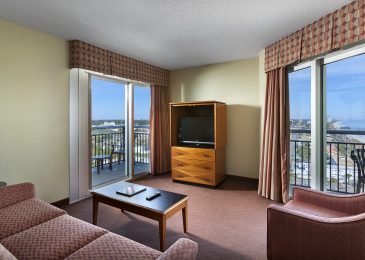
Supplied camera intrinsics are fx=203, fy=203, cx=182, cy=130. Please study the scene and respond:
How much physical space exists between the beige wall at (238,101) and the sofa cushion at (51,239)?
3.05 meters

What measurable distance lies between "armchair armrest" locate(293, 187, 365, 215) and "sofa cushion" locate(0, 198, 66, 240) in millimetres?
2264

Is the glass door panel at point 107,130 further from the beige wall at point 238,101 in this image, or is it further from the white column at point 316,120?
the white column at point 316,120

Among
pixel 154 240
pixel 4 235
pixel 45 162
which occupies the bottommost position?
pixel 154 240

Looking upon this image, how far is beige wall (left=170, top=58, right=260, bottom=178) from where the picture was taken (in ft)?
12.5

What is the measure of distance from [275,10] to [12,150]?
3.36 metres

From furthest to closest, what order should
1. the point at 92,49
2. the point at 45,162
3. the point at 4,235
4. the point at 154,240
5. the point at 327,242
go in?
the point at 92,49 → the point at 45,162 → the point at 154,240 → the point at 4,235 → the point at 327,242

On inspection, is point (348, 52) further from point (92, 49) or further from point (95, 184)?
point (95, 184)

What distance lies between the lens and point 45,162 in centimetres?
272

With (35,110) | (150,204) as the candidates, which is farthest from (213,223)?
(35,110)

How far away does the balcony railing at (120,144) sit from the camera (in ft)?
14.8

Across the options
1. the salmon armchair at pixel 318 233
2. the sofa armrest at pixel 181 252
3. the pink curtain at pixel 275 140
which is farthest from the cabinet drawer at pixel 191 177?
the sofa armrest at pixel 181 252

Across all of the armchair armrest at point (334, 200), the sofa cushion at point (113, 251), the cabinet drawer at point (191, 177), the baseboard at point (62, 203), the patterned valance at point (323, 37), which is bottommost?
the baseboard at point (62, 203)

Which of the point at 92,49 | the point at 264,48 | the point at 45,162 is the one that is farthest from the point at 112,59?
the point at 264,48

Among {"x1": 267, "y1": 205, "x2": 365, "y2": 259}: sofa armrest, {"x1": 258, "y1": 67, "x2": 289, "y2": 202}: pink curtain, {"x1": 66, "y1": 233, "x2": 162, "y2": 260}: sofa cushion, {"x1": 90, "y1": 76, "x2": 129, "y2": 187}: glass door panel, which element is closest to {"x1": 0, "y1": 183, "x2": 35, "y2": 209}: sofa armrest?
{"x1": 66, "y1": 233, "x2": 162, "y2": 260}: sofa cushion
